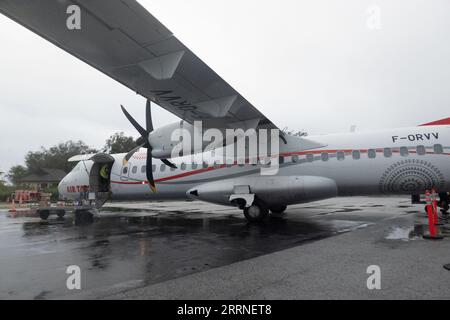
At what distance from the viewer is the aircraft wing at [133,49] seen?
17.5 ft

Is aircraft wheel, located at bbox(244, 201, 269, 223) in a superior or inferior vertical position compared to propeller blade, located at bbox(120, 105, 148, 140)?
inferior

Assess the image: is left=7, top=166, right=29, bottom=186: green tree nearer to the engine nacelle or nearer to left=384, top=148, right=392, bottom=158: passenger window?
the engine nacelle

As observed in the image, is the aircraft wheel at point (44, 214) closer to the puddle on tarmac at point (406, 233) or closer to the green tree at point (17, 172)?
the puddle on tarmac at point (406, 233)

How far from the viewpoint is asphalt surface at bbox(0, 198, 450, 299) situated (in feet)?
14.3

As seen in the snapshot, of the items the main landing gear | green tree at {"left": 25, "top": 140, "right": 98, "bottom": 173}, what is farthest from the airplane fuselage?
green tree at {"left": 25, "top": 140, "right": 98, "bottom": 173}

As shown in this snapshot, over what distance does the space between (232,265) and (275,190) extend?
6290 millimetres

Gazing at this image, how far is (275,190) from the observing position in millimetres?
11773

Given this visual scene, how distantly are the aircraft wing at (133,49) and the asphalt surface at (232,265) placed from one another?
388 centimetres

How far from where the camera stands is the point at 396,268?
5250 millimetres

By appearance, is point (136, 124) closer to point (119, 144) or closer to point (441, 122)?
point (441, 122)

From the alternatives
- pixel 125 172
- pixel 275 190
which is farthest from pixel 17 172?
pixel 275 190

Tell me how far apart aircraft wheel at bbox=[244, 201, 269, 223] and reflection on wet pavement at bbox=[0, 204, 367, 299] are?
2.61 ft

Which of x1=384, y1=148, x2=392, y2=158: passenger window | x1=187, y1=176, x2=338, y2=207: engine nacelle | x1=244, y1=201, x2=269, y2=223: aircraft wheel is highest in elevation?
x1=384, y1=148, x2=392, y2=158: passenger window
